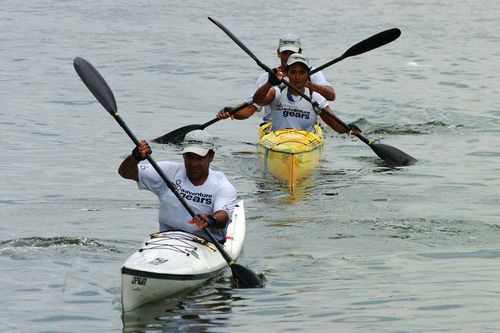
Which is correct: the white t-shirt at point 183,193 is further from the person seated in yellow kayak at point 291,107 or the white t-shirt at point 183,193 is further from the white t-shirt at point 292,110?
the white t-shirt at point 292,110

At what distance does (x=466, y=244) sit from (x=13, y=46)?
2210 cm

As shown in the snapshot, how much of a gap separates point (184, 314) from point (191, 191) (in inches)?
52.8

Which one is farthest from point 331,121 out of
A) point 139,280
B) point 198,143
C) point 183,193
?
point 139,280

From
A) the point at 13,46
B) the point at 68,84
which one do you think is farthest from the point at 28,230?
the point at 13,46

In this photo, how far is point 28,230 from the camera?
42.0 feet

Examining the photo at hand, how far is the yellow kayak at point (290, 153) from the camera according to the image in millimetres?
A: 15352

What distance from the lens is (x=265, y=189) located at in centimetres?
1519

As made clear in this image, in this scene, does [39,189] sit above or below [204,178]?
below

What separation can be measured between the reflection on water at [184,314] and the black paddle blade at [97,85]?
2147 mm

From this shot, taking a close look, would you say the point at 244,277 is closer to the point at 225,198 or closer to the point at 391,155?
the point at 225,198

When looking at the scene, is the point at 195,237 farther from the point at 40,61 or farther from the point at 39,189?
the point at 40,61

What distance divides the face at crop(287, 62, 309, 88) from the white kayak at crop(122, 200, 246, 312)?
5183 millimetres

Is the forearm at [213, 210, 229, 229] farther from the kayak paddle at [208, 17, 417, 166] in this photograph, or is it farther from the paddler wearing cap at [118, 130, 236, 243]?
the kayak paddle at [208, 17, 417, 166]

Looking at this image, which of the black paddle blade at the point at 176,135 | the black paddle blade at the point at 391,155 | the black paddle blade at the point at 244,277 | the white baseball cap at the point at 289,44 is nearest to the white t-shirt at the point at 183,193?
the black paddle blade at the point at 244,277
